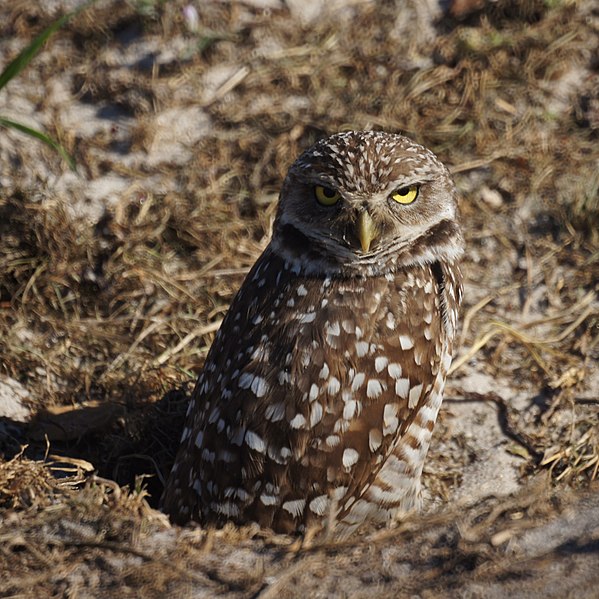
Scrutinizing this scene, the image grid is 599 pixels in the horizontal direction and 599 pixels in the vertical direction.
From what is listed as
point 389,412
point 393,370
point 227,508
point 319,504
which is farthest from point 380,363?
point 227,508

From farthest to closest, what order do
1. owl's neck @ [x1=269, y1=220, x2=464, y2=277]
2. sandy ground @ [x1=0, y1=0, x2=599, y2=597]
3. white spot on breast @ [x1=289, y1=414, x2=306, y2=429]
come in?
owl's neck @ [x1=269, y1=220, x2=464, y2=277]
white spot on breast @ [x1=289, y1=414, x2=306, y2=429]
sandy ground @ [x1=0, y1=0, x2=599, y2=597]

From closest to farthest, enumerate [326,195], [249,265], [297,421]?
[297,421], [326,195], [249,265]

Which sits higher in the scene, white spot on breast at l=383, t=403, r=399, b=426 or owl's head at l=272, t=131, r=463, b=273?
owl's head at l=272, t=131, r=463, b=273

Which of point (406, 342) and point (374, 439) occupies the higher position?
point (406, 342)

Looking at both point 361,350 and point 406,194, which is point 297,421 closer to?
point 361,350

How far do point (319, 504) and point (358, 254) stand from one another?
2.74 ft

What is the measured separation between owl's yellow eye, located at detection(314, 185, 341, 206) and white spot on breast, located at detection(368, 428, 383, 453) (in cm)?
76

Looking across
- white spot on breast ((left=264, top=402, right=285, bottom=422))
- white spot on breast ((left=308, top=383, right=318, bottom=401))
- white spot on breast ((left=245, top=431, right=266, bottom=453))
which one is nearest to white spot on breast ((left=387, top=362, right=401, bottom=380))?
white spot on breast ((left=308, top=383, right=318, bottom=401))

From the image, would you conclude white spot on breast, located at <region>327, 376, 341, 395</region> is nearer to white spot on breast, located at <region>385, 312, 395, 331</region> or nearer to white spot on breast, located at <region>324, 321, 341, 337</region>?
white spot on breast, located at <region>324, 321, 341, 337</region>

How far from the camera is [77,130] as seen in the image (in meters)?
4.97

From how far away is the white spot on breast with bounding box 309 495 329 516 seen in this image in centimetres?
296

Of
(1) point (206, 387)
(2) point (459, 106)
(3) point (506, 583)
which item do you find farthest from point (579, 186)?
(3) point (506, 583)

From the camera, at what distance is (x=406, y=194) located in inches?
119

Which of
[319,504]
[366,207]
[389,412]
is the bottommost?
[319,504]
